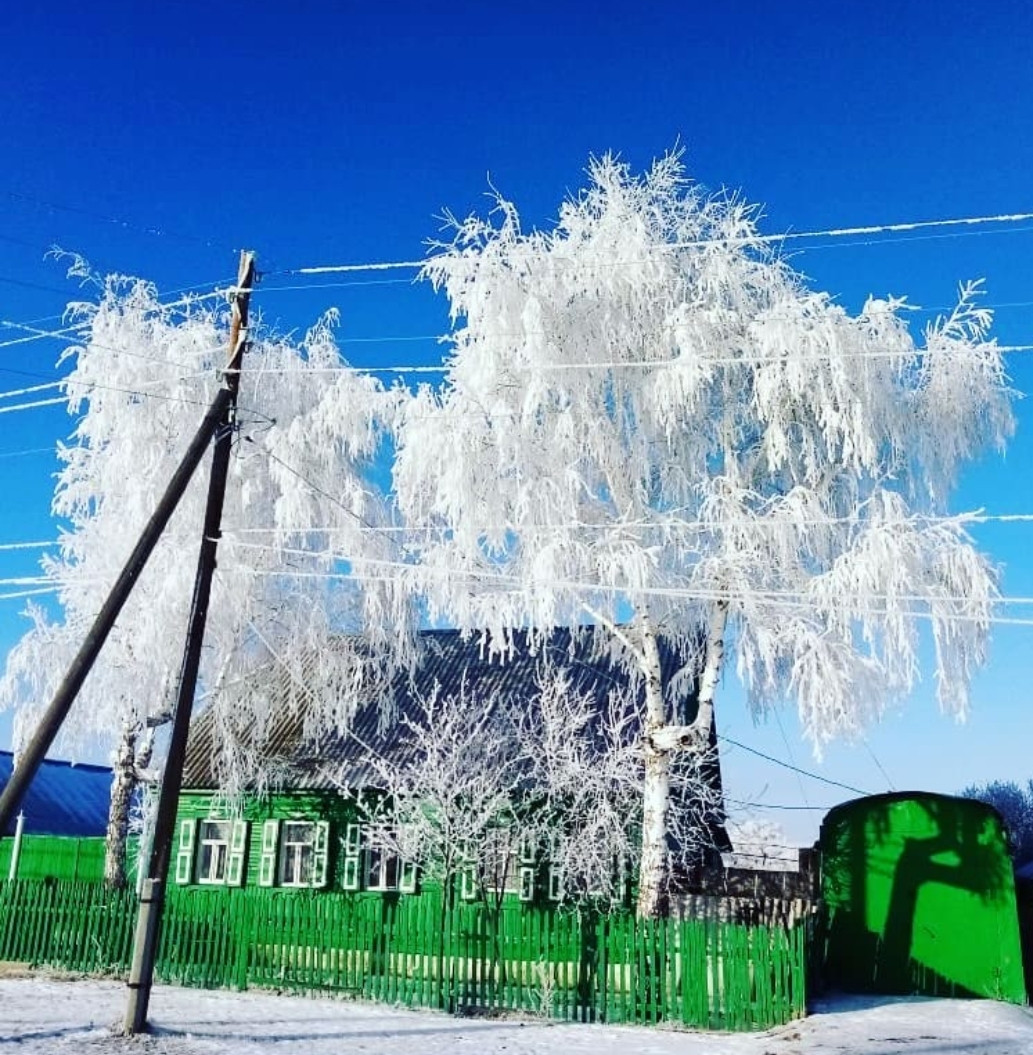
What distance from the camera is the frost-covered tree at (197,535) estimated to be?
67.9 feet

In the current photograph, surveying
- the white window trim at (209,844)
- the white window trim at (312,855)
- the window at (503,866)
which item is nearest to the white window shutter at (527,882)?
the window at (503,866)

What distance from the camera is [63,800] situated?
42.0 m

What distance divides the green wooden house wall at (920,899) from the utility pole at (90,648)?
41.2ft

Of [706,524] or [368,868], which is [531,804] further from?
[706,524]

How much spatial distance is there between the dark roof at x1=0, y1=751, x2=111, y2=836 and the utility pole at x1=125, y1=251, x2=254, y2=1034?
94.8 feet

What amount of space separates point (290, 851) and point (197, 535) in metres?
7.36

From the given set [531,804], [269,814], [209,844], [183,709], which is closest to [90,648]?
[183,709]

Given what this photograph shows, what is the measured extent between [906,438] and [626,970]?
9.21m

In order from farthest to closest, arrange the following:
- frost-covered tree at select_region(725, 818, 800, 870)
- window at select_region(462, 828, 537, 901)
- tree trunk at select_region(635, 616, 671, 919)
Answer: frost-covered tree at select_region(725, 818, 800, 870) → window at select_region(462, 828, 537, 901) → tree trunk at select_region(635, 616, 671, 919)

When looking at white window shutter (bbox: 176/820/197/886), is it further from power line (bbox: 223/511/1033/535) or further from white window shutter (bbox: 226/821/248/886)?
power line (bbox: 223/511/1033/535)

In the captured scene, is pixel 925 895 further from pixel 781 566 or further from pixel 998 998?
pixel 781 566

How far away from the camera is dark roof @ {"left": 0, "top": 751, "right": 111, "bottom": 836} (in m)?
39.8

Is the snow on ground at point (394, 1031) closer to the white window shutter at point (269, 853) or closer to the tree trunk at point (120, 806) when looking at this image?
the tree trunk at point (120, 806)

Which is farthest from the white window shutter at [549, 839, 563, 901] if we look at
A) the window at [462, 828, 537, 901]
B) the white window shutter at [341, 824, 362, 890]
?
the white window shutter at [341, 824, 362, 890]
